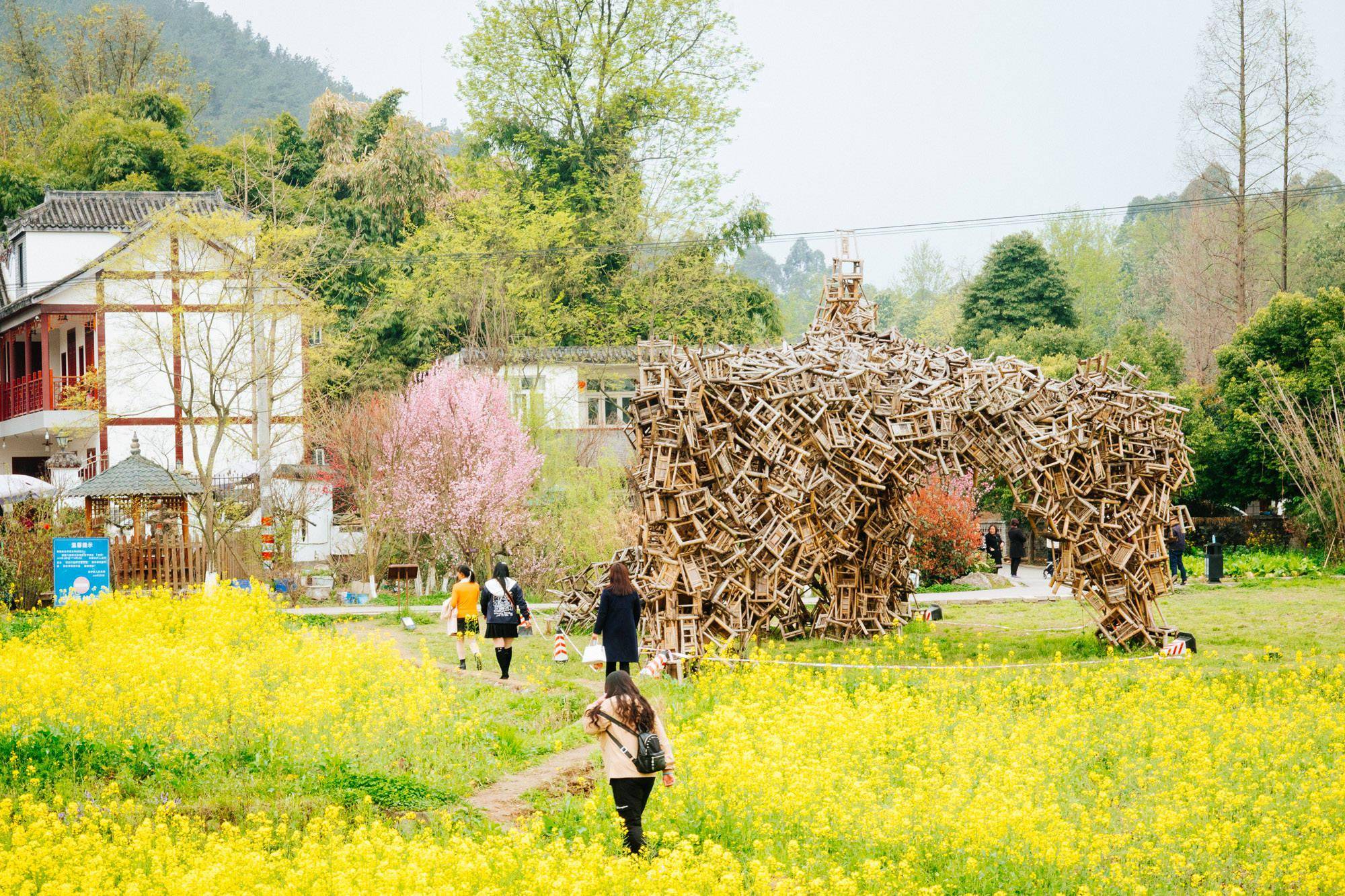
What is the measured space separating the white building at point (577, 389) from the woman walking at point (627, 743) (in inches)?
896

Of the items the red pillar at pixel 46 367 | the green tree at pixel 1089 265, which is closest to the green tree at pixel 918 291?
the green tree at pixel 1089 265

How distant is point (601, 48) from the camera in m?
48.3

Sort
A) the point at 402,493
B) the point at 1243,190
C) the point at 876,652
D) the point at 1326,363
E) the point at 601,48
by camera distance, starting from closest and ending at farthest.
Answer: the point at 876,652
the point at 402,493
the point at 1326,363
the point at 1243,190
the point at 601,48

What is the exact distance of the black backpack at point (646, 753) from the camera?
8.79 metres

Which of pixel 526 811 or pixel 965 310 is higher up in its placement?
pixel 965 310

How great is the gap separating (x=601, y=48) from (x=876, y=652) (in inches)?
1471

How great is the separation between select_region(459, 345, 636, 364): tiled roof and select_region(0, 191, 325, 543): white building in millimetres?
5950

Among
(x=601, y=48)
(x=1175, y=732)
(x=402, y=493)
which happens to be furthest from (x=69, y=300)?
(x=1175, y=732)

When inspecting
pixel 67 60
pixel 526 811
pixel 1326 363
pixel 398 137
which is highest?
pixel 67 60

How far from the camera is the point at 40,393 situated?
126 ft

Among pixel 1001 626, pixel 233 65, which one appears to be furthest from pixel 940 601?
pixel 233 65

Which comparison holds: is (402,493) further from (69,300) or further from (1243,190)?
(1243,190)

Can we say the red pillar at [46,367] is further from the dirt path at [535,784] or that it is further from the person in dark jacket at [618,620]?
the dirt path at [535,784]

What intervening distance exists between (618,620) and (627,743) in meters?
4.93
